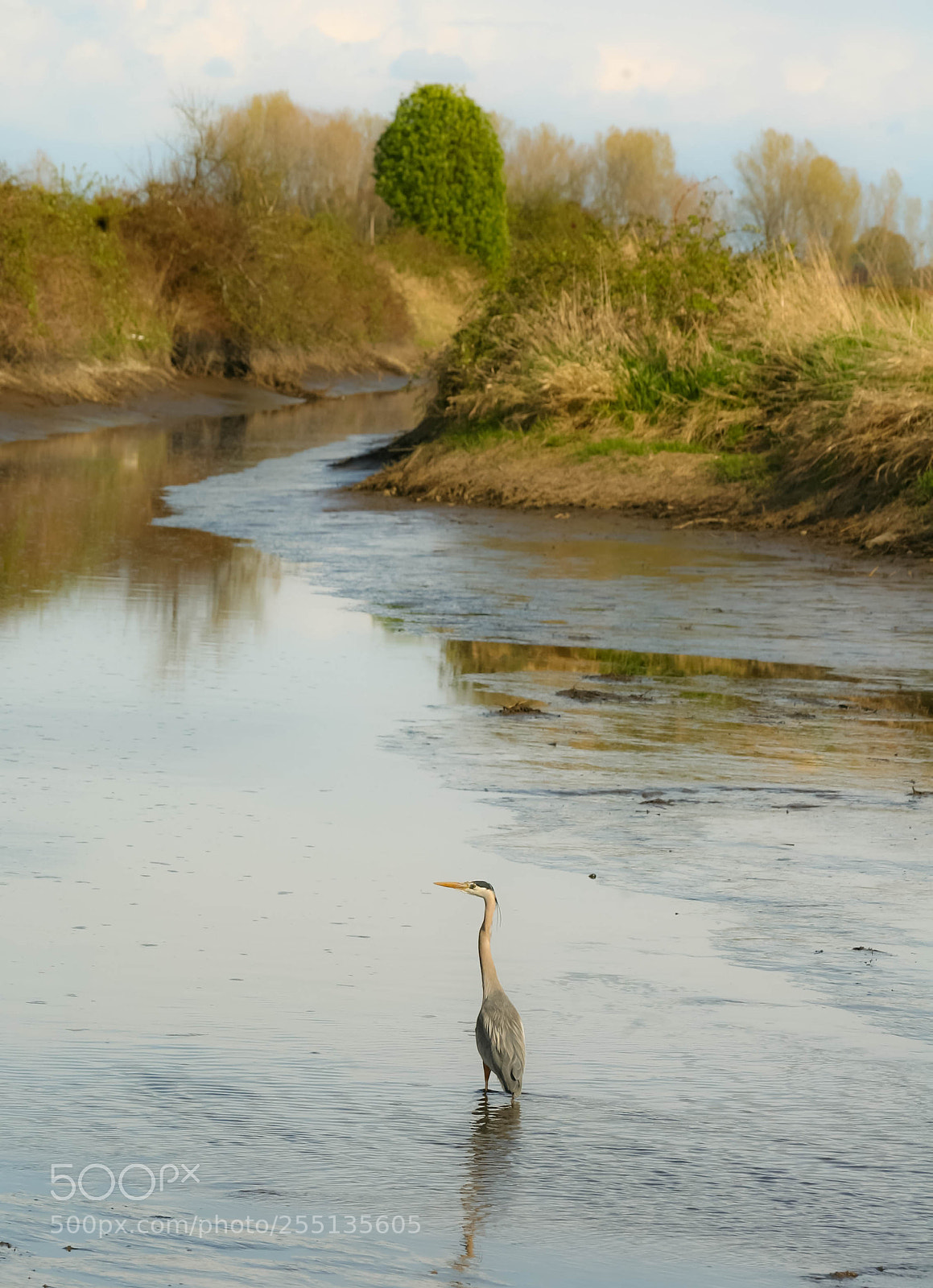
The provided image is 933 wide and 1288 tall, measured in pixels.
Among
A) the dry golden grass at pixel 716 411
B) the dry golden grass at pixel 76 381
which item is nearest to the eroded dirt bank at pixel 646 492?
the dry golden grass at pixel 716 411

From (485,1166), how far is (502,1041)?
0.33 meters

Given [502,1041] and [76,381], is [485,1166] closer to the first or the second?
[502,1041]

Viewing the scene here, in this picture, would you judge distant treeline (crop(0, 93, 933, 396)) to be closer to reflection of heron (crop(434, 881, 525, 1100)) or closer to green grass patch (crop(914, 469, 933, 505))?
green grass patch (crop(914, 469, 933, 505))

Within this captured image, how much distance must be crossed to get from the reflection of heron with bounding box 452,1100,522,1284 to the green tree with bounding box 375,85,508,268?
7481 centimetres

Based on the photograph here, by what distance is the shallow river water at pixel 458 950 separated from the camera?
3.72 m

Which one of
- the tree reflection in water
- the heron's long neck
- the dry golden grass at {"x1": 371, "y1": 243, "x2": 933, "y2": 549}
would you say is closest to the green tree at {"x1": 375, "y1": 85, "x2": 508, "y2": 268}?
the tree reflection in water

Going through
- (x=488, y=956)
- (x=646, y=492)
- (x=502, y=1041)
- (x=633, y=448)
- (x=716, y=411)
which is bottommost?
(x=502, y=1041)

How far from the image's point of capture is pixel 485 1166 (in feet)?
13.1

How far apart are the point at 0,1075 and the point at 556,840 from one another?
2.82 m

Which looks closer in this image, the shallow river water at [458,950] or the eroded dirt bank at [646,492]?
the shallow river water at [458,950]

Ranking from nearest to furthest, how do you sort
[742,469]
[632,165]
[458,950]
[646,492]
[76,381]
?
[458,950], [742,469], [646,492], [76,381], [632,165]

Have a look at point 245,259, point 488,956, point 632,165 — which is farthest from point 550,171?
point 488,956

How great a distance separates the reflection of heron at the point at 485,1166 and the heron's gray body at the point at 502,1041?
73mm

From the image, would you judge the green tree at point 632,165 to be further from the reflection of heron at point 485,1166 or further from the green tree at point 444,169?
the reflection of heron at point 485,1166
